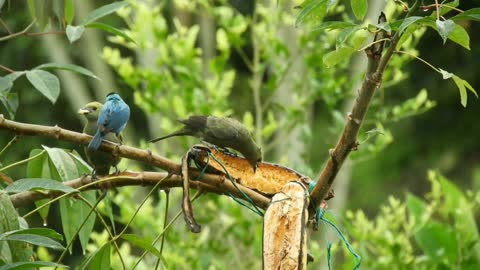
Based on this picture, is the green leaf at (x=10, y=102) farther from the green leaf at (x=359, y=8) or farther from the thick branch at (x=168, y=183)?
the green leaf at (x=359, y=8)

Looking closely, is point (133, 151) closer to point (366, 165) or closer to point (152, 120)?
point (152, 120)

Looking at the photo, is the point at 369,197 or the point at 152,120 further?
the point at 369,197

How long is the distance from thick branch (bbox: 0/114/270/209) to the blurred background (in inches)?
8.5

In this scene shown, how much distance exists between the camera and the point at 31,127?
1271 millimetres

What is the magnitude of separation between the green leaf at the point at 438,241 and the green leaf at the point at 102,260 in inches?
58.4

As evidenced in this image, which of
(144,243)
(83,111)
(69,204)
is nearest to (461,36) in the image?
(144,243)

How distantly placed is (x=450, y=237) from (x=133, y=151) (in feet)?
5.39

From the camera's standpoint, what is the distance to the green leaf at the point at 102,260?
1413 millimetres

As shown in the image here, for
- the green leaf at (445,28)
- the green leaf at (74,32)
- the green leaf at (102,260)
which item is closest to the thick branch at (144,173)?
the green leaf at (102,260)

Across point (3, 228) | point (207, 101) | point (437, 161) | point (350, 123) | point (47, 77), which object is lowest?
point (3, 228)

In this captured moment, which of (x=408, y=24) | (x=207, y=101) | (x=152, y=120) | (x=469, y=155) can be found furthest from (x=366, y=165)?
(x=408, y=24)

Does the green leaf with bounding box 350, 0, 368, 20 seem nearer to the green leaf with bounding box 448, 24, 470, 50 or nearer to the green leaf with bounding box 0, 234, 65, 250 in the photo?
the green leaf with bounding box 448, 24, 470, 50

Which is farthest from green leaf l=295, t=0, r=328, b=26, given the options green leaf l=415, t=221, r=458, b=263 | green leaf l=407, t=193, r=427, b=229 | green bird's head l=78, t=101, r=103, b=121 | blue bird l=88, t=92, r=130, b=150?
green leaf l=407, t=193, r=427, b=229

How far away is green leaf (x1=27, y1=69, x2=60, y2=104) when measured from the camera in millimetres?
1499
